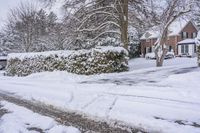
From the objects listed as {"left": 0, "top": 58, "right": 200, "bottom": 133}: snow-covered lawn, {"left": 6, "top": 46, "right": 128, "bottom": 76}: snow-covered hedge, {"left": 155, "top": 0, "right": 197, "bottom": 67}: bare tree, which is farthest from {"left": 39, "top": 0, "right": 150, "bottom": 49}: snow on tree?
{"left": 0, "top": 58, "right": 200, "bottom": 133}: snow-covered lawn

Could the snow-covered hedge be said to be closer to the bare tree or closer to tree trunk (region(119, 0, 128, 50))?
tree trunk (region(119, 0, 128, 50))

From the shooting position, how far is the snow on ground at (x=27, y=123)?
26.6 feet

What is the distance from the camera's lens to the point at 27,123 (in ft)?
29.6

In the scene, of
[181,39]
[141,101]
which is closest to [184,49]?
[181,39]

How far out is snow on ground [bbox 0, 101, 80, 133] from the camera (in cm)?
811

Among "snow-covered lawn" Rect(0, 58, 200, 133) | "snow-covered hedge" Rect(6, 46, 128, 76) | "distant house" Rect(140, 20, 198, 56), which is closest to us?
"snow-covered lawn" Rect(0, 58, 200, 133)

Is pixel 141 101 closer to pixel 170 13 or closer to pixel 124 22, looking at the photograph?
pixel 124 22

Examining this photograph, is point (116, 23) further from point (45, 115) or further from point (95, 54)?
point (45, 115)

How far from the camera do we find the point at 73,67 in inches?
806

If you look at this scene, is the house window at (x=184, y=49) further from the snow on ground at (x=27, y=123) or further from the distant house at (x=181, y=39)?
the snow on ground at (x=27, y=123)

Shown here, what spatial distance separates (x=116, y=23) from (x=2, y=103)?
1327 centimetres

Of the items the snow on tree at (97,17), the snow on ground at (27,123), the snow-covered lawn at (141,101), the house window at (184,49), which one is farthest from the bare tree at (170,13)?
the house window at (184,49)

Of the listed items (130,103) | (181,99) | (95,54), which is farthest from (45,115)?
(95,54)

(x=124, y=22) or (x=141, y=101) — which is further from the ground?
(x=124, y=22)
